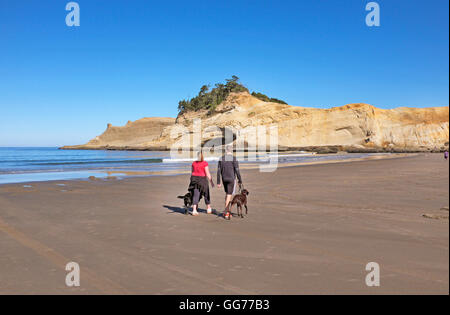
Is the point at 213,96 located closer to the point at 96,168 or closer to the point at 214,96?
the point at 214,96

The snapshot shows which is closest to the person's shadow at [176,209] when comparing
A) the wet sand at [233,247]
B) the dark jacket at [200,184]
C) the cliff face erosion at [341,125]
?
the wet sand at [233,247]

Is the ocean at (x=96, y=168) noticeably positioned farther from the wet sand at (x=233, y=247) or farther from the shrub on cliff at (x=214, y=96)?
the shrub on cliff at (x=214, y=96)

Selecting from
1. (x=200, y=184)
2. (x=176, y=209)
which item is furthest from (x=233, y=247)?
(x=176, y=209)

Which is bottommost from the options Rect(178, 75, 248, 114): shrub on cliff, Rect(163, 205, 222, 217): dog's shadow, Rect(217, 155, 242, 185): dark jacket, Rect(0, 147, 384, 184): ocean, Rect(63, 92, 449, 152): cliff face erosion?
Rect(163, 205, 222, 217): dog's shadow

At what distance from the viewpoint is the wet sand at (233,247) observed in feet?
14.3

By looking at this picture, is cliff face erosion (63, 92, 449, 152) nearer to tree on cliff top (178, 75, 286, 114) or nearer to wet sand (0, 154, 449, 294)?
tree on cliff top (178, 75, 286, 114)

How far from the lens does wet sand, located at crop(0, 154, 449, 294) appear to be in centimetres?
434

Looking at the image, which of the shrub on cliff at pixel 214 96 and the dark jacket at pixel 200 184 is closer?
the dark jacket at pixel 200 184

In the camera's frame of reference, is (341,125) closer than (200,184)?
No

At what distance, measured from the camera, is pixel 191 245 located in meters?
6.34

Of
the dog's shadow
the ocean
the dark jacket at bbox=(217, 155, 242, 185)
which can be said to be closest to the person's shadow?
the dog's shadow

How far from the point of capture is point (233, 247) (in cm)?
617

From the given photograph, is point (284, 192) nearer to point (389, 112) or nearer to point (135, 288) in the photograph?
point (135, 288)

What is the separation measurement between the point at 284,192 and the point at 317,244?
25.1 feet
